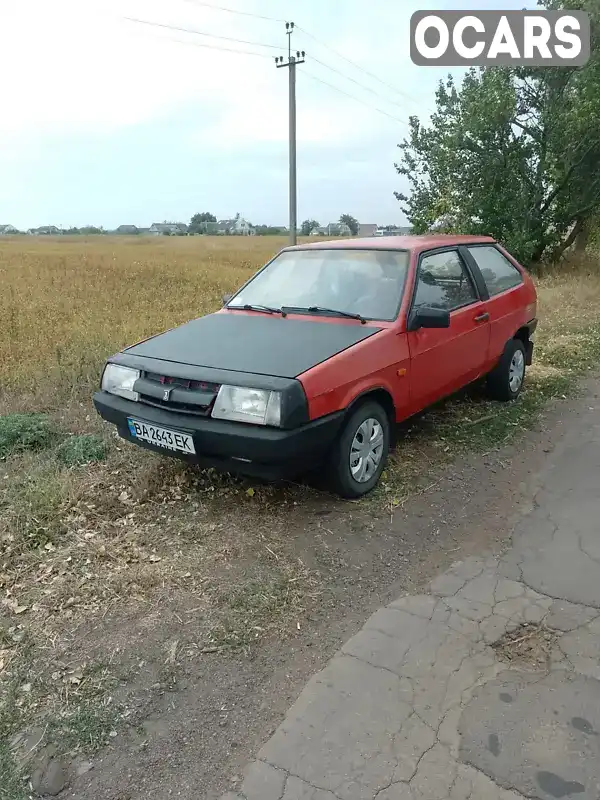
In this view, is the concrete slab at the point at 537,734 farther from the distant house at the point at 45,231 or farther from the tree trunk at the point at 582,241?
the distant house at the point at 45,231

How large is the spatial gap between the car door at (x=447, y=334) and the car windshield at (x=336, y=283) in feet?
0.60

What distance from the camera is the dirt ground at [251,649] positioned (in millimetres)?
2139

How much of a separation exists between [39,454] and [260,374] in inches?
90.8

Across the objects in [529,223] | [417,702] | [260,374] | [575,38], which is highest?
[575,38]

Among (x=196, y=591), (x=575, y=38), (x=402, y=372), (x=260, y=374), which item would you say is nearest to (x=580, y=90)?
(x=575, y=38)

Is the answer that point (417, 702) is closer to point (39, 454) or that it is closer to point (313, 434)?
point (313, 434)

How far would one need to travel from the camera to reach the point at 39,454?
481cm

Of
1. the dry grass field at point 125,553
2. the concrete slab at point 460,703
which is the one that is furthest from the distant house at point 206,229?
the concrete slab at point 460,703

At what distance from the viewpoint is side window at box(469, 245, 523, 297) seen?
5.52 metres

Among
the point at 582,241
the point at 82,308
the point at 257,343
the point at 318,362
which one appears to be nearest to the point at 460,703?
the point at 318,362

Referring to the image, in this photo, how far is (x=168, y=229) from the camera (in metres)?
59.2

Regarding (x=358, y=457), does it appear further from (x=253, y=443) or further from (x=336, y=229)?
(x=336, y=229)

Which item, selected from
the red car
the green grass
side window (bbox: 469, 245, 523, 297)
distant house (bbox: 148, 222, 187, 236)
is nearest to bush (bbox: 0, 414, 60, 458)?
the green grass

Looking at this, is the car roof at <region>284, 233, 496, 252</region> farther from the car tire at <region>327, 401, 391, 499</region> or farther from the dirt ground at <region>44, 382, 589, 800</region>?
the dirt ground at <region>44, 382, 589, 800</region>
